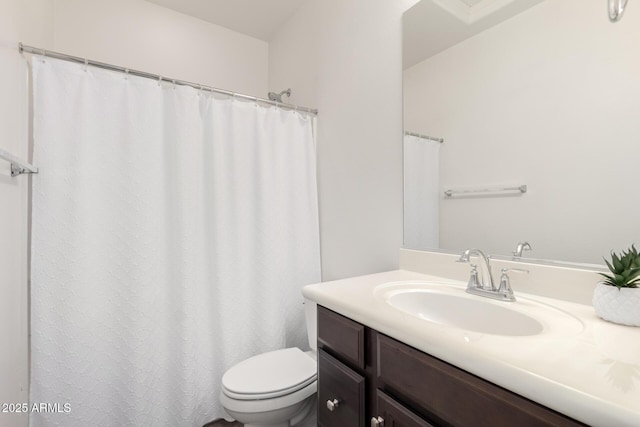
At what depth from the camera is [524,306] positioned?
0.87 meters

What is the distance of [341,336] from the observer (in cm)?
93

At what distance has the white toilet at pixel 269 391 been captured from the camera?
120 cm

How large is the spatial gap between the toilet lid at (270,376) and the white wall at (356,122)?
554mm

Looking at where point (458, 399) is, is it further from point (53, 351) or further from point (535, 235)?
point (53, 351)

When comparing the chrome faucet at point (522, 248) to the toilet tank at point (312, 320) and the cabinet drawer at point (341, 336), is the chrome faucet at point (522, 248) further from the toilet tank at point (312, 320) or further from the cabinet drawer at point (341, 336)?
the toilet tank at point (312, 320)

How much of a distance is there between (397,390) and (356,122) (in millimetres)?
1343

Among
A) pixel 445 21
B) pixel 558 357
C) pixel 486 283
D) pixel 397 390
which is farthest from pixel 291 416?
pixel 445 21

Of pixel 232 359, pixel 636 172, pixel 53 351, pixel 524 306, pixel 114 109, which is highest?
pixel 114 109

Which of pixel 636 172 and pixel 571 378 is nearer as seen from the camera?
pixel 571 378

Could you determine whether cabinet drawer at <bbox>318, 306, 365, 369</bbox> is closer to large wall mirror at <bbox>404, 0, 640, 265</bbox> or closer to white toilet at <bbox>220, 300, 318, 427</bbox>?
white toilet at <bbox>220, 300, 318, 427</bbox>

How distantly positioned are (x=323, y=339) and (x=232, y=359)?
0.89m

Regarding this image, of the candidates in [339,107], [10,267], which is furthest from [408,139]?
[10,267]

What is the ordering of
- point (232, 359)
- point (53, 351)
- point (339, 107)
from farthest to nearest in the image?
point (339, 107) → point (232, 359) → point (53, 351)

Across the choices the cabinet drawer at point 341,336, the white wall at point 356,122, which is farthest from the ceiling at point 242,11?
the cabinet drawer at point 341,336
